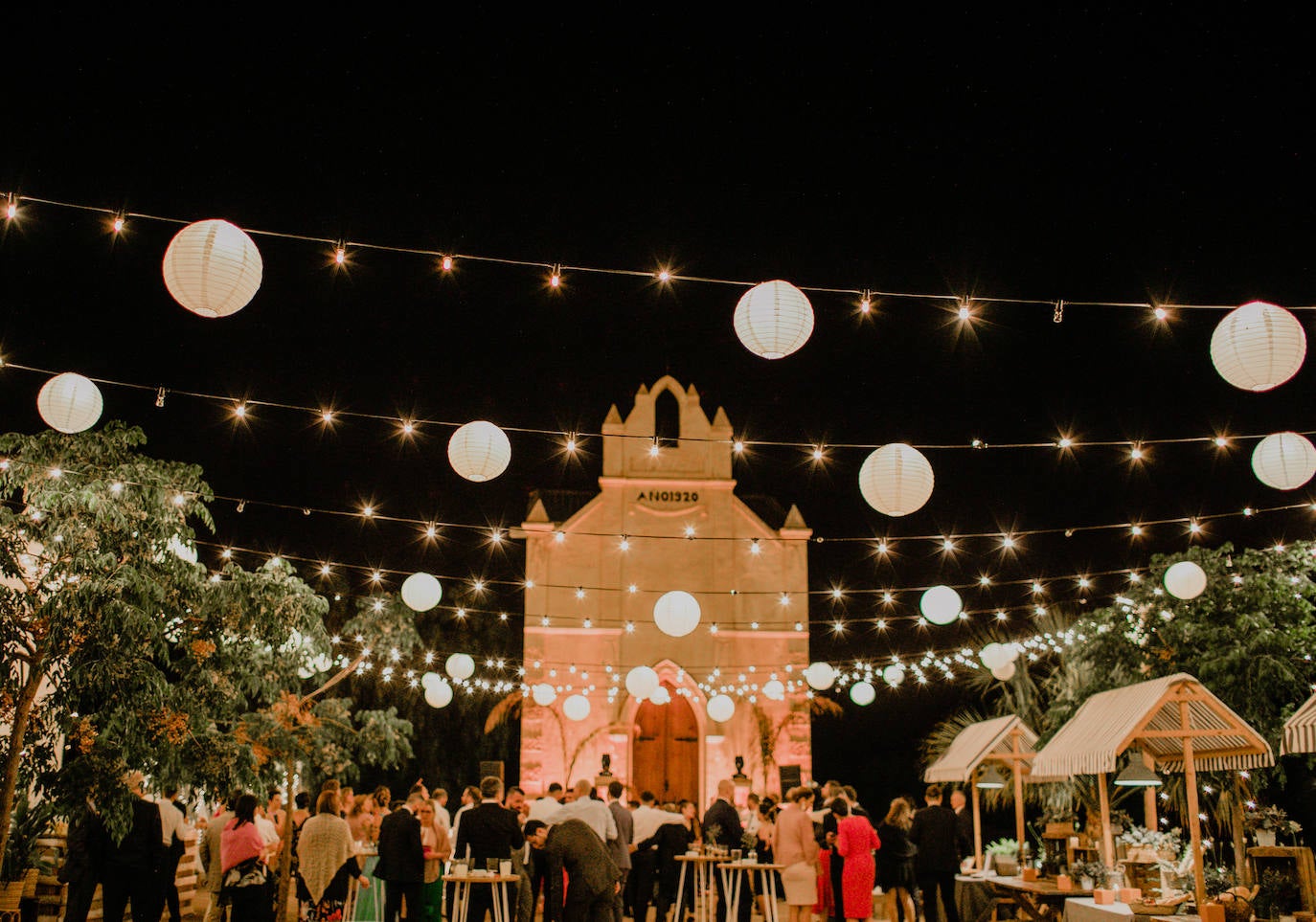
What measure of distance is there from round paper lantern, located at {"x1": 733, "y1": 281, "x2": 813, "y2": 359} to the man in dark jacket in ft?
20.0

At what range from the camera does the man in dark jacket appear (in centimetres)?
1074

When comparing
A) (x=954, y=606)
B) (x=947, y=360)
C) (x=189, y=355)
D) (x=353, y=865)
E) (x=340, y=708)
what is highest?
(x=947, y=360)

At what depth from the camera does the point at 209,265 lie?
548 cm

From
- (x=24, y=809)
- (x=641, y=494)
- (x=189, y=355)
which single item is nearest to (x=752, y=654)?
(x=641, y=494)

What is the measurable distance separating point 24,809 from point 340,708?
5.95 meters

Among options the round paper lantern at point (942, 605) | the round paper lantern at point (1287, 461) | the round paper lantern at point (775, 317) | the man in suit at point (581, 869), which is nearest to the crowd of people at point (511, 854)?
the man in suit at point (581, 869)

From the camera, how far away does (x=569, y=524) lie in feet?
78.4

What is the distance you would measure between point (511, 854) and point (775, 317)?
5.43m

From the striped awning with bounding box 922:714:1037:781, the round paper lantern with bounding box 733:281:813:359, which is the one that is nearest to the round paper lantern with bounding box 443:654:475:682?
the striped awning with bounding box 922:714:1037:781

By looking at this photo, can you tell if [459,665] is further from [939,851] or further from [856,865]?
[939,851]

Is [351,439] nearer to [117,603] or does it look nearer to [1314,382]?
[117,603]

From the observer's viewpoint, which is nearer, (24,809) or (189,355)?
(24,809)

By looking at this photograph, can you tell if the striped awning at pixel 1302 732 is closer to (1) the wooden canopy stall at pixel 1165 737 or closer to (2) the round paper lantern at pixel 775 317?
(1) the wooden canopy stall at pixel 1165 737

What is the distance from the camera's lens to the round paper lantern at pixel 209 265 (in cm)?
548
